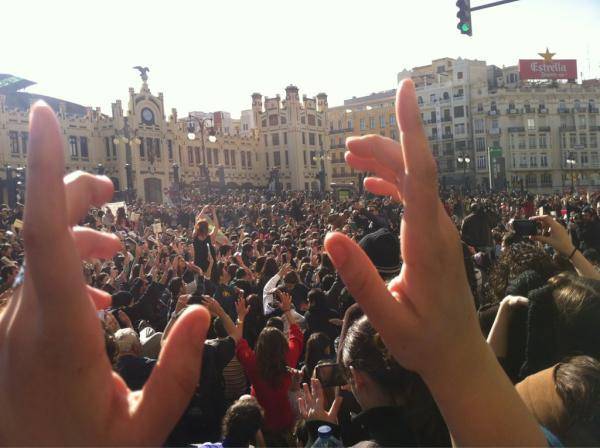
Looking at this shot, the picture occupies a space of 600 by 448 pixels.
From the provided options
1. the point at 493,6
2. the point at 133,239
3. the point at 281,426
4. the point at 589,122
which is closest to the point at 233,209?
the point at 133,239

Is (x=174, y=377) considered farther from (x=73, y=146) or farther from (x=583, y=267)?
(x=73, y=146)

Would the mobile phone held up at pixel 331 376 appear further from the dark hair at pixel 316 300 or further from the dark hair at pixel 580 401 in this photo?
the dark hair at pixel 316 300

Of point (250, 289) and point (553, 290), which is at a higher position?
point (553, 290)

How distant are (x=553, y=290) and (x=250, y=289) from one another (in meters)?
4.57

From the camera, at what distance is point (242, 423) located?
9.77 ft

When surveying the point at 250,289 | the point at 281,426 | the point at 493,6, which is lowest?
the point at 281,426

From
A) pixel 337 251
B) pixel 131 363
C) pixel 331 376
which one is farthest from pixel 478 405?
pixel 131 363

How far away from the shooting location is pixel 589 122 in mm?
68500

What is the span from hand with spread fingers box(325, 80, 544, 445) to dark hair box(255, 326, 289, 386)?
2.66m

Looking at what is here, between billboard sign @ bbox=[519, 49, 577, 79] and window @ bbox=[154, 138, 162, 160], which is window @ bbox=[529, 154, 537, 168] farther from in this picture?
window @ bbox=[154, 138, 162, 160]

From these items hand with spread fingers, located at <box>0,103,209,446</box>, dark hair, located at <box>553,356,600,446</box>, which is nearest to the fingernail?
hand with spread fingers, located at <box>0,103,209,446</box>

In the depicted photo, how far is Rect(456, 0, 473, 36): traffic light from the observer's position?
9.39 m

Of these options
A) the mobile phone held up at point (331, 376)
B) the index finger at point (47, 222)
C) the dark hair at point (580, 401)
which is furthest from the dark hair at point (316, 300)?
the index finger at point (47, 222)

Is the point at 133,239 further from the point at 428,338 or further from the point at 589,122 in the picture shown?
the point at 589,122
